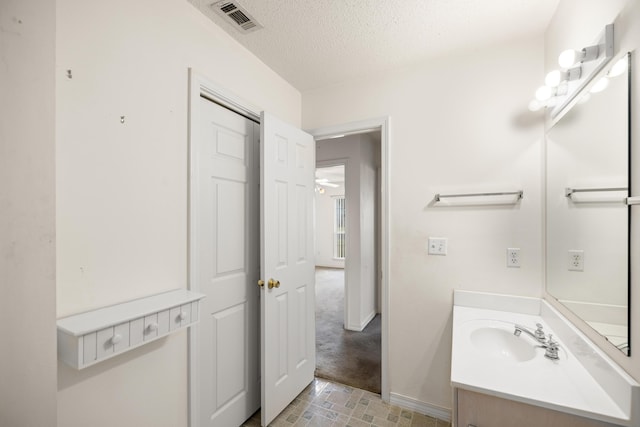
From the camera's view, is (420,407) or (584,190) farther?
(420,407)

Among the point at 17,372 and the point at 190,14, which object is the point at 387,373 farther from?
the point at 190,14

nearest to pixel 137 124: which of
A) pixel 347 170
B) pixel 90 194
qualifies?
pixel 90 194

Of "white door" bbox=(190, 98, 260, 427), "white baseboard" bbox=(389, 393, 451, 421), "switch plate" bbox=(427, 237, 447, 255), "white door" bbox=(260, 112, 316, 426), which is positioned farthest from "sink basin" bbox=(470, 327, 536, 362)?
"white door" bbox=(190, 98, 260, 427)

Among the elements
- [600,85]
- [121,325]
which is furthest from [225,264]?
[600,85]

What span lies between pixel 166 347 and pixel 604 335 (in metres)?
1.81

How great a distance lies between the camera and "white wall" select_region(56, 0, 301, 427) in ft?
3.38

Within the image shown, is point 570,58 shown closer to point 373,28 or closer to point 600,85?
point 600,85

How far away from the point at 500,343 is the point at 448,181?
101 cm

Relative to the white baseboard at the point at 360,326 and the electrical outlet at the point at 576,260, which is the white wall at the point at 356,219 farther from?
the electrical outlet at the point at 576,260

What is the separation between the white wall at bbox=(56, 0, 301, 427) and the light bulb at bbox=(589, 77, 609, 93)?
178cm

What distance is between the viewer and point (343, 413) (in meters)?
1.98

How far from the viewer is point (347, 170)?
3658 mm

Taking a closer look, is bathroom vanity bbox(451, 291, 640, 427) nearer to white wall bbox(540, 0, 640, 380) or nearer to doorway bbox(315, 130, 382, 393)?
white wall bbox(540, 0, 640, 380)

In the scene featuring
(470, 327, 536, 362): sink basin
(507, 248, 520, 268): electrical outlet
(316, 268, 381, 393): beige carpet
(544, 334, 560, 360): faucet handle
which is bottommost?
(316, 268, 381, 393): beige carpet
